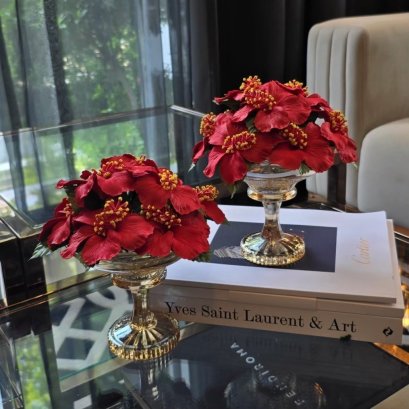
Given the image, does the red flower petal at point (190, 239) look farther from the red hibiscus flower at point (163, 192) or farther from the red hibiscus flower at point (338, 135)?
the red hibiscus flower at point (338, 135)

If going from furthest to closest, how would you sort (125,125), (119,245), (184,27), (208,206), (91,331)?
(184,27) < (125,125) < (91,331) < (208,206) < (119,245)


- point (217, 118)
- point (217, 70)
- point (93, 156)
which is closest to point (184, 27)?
point (217, 70)

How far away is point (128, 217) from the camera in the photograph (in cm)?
66

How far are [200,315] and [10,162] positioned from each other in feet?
2.39

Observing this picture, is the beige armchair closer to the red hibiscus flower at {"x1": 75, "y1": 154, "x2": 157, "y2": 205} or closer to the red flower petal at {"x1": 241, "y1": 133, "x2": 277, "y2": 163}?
the red flower petal at {"x1": 241, "y1": 133, "x2": 277, "y2": 163}

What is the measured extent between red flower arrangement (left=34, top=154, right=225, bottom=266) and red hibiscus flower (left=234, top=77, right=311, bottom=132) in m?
0.14

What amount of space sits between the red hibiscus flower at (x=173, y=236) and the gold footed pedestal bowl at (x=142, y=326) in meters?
0.05

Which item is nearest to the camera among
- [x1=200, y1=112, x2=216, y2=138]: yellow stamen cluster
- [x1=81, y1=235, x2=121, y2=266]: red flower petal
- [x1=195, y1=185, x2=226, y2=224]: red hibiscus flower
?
[x1=81, y1=235, x2=121, y2=266]: red flower petal

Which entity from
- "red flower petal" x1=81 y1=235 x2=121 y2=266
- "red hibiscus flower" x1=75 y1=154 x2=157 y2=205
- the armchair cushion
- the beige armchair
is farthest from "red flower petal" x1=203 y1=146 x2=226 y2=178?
the armchair cushion

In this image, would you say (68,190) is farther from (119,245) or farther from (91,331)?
(91,331)

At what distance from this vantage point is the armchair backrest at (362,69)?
155 cm

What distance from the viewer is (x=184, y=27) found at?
1995mm

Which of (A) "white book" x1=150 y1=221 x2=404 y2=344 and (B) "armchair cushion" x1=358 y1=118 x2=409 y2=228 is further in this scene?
(B) "armchair cushion" x1=358 y1=118 x2=409 y2=228

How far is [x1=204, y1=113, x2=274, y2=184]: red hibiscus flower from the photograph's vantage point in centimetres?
76
